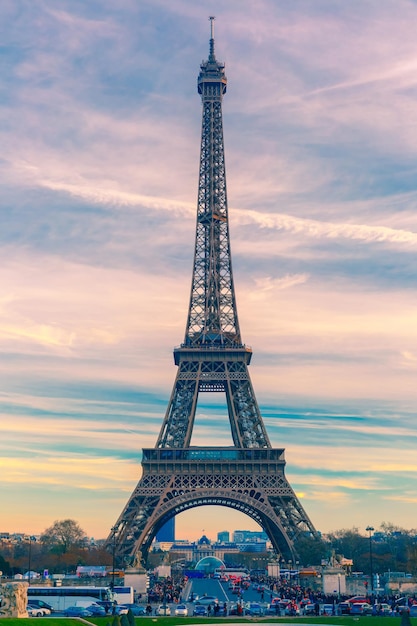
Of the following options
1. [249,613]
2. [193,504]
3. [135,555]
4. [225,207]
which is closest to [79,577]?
[135,555]

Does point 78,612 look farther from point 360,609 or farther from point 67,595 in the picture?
point 360,609

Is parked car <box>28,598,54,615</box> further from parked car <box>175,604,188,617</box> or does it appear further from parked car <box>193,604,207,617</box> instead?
parked car <box>193,604,207,617</box>

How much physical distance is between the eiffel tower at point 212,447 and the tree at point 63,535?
57.5m

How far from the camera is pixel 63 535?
181875 mm

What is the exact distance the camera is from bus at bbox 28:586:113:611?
81412 millimetres

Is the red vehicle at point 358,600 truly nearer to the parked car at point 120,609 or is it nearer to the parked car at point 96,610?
the parked car at point 120,609

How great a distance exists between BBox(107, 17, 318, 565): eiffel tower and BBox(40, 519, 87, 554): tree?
189 feet

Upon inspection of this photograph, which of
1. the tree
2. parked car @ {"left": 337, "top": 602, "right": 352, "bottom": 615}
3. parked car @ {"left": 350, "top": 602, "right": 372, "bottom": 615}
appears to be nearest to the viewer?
parked car @ {"left": 337, "top": 602, "right": 352, "bottom": 615}

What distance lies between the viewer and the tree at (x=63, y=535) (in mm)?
179775

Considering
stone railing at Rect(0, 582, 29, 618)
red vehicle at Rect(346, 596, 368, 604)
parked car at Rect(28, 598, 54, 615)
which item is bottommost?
parked car at Rect(28, 598, 54, 615)

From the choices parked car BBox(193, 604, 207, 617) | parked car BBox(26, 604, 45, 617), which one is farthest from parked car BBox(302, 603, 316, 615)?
parked car BBox(26, 604, 45, 617)

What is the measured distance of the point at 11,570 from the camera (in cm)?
13025

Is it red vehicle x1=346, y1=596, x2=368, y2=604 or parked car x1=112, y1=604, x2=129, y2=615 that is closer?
parked car x1=112, y1=604, x2=129, y2=615

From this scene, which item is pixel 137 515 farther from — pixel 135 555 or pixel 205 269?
pixel 205 269
